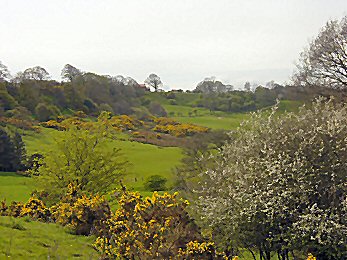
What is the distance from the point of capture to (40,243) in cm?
1160

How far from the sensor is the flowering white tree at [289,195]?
946cm

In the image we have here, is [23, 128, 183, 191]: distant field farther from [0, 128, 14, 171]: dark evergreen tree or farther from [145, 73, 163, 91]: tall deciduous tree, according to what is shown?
[145, 73, 163, 91]: tall deciduous tree

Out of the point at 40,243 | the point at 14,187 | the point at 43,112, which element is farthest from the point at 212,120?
the point at 40,243

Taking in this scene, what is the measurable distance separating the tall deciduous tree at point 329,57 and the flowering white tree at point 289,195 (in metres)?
12.0

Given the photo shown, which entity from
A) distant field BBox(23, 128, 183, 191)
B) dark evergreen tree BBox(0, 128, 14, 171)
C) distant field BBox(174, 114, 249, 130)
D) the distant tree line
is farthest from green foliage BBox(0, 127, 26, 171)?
distant field BBox(174, 114, 249, 130)

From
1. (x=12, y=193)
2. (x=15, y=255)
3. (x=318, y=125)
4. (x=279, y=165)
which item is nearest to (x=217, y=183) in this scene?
(x=279, y=165)

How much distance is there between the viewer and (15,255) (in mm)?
9969

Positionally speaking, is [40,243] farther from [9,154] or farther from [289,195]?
[9,154]

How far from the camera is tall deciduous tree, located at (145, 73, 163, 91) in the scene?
124562 millimetres

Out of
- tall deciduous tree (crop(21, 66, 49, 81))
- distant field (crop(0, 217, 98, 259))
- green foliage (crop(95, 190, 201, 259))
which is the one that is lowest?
distant field (crop(0, 217, 98, 259))

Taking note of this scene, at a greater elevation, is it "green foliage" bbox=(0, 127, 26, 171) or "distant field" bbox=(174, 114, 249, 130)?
"distant field" bbox=(174, 114, 249, 130)

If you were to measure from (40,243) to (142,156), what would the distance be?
38.3 m

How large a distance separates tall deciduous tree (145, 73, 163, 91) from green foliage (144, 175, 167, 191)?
90.2m

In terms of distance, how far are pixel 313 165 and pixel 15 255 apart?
732 cm
